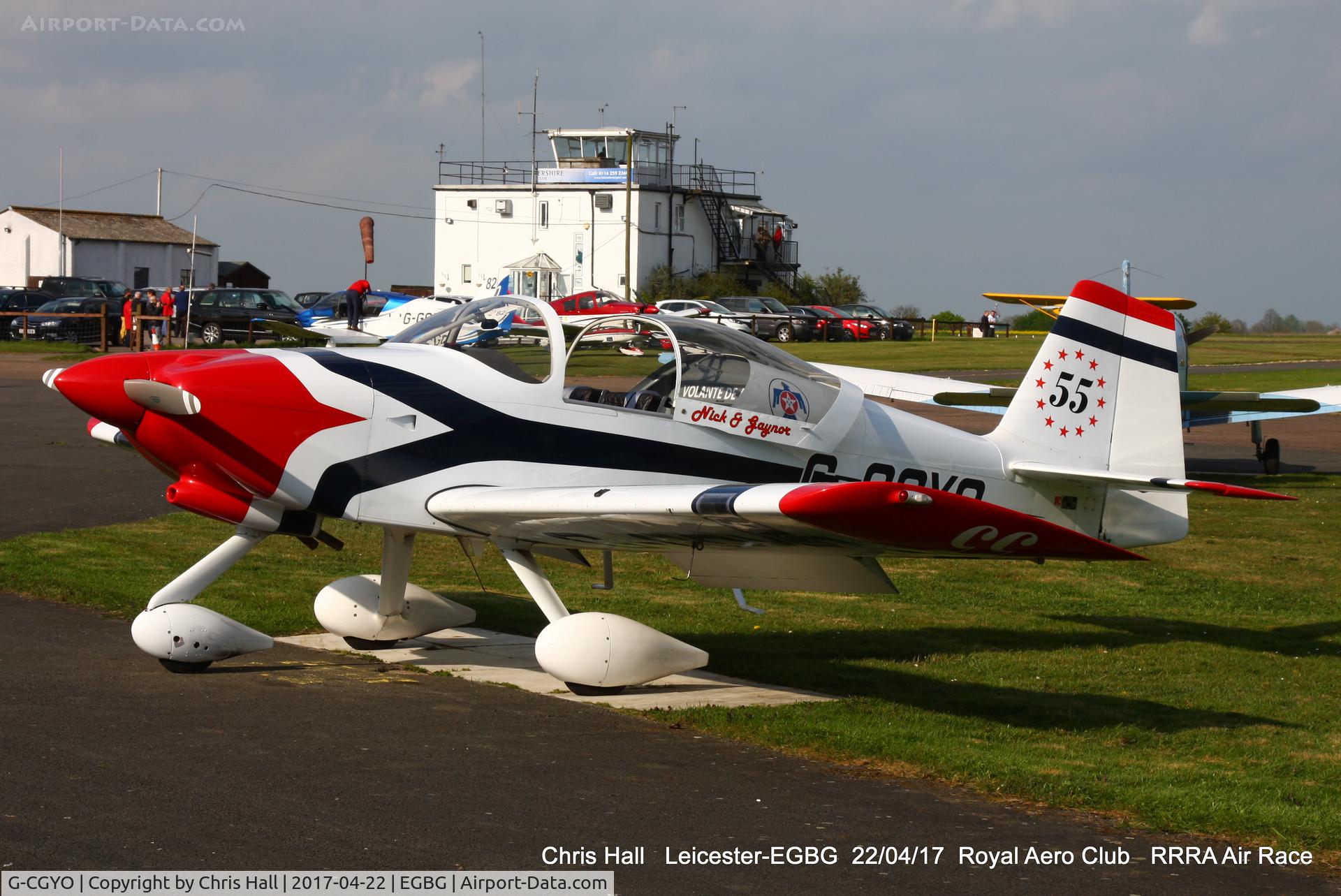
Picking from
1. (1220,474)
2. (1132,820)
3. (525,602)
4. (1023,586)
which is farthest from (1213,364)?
(1132,820)

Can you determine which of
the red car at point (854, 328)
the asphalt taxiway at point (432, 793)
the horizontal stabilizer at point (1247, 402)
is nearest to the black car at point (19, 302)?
the red car at point (854, 328)

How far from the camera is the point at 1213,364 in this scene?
45.6 meters

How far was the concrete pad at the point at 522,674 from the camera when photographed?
7793 millimetres

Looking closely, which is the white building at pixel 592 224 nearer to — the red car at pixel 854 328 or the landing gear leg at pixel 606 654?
the red car at pixel 854 328

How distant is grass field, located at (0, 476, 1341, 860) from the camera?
6434mm

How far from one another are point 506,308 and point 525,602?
337cm

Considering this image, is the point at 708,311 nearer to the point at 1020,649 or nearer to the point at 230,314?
the point at 230,314

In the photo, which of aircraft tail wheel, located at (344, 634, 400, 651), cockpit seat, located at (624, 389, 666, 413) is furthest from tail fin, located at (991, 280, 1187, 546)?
aircraft tail wheel, located at (344, 634, 400, 651)

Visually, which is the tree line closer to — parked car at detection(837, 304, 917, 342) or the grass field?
parked car at detection(837, 304, 917, 342)

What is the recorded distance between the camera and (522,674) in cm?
837

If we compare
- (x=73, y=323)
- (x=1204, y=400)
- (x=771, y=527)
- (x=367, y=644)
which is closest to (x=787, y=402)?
(x=771, y=527)

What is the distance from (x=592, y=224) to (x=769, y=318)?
1764 cm

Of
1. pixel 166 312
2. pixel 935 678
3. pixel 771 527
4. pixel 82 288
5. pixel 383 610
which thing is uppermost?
pixel 82 288

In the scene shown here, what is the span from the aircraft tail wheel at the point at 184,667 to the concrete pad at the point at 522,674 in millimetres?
1166
